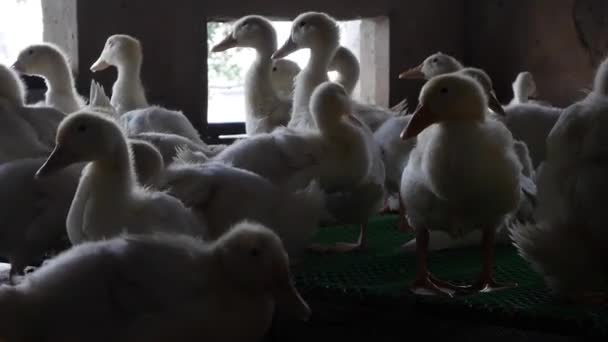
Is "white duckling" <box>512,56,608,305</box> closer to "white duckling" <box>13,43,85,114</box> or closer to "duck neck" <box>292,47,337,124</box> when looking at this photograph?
"duck neck" <box>292,47,337,124</box>

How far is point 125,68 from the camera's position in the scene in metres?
5.45

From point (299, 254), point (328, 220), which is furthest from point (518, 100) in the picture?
point (299, 254)

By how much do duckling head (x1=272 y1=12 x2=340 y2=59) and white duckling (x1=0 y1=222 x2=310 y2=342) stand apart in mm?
3225

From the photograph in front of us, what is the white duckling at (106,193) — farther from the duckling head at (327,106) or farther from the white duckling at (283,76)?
the white duckling at (283,76)

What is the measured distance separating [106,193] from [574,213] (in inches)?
61.5

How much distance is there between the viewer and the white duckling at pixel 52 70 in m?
5.07

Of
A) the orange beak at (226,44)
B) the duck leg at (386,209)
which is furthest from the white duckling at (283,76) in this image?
the duck leg at (386,209)

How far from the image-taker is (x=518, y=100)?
599 cm

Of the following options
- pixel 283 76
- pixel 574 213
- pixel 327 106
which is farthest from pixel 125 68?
pixel 574 213

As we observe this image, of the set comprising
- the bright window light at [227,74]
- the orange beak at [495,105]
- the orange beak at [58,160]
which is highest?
the orange beak at [58,160]

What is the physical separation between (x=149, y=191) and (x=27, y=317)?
1.07 meters

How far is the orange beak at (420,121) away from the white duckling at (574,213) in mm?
429

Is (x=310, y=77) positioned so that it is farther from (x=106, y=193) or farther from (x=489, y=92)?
(x=106, y=193)

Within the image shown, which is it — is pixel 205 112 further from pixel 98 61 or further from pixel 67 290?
pixel 67 290
